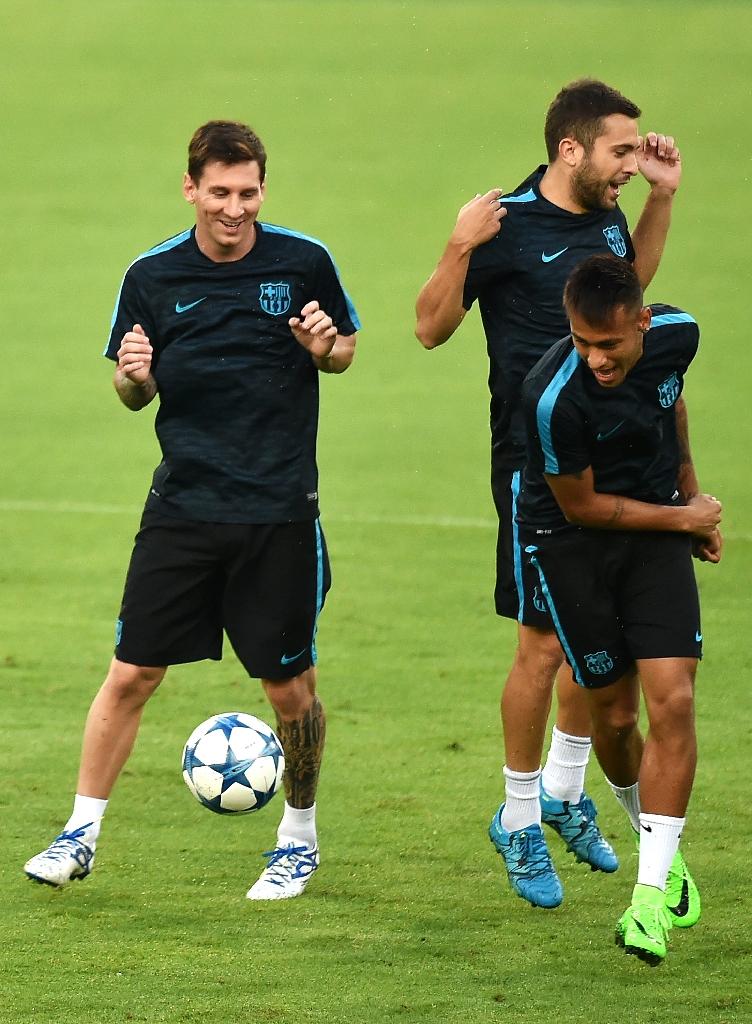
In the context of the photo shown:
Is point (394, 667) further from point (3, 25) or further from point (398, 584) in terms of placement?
point (3, 25)

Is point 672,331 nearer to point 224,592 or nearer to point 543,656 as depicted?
point 543,656

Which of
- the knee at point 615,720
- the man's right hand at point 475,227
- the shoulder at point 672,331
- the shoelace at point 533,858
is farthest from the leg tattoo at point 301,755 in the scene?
the shoulder at point 672,331

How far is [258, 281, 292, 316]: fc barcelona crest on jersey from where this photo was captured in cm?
548

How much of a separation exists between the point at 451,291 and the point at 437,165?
12719 millimetres

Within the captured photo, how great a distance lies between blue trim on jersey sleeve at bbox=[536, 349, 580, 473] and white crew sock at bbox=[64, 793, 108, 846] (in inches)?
72.2

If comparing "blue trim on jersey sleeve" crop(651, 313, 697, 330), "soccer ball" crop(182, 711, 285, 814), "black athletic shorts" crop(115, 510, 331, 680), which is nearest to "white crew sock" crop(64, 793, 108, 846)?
"soccer ball" crop(182, 711, 285, 814)

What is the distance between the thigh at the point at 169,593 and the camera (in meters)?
5.51

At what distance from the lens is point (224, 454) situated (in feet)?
17.9

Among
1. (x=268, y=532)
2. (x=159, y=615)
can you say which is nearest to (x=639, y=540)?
(x=268, y=532)

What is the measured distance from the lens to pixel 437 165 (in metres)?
17.9

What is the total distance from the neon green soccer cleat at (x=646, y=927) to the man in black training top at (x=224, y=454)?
1.24 metres

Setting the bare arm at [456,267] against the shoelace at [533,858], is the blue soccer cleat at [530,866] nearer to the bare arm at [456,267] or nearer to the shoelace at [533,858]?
the shoelace at [533,858]

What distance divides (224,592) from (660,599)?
1.45m

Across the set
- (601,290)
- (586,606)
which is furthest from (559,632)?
(601,290)
